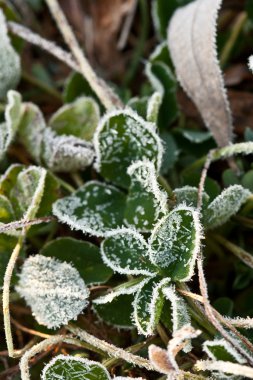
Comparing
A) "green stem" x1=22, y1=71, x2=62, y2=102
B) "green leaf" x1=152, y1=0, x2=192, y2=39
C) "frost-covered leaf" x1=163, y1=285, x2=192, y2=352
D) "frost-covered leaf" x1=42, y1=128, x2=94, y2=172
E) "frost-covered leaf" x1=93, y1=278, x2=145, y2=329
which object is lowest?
"frost-covered leaf" x1=163, y1=285, x2=192, y2=352

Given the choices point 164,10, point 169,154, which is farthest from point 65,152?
point 164,10

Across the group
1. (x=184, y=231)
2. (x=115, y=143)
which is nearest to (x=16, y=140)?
(x=115, y=143)

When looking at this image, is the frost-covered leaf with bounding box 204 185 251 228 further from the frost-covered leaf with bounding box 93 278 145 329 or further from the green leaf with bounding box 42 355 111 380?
the green leaf with bounding box 42 355 111 380

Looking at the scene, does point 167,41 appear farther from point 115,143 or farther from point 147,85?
point 115,143

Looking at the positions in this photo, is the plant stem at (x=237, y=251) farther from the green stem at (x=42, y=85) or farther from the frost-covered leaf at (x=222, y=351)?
the green stem at (x=42, y=85)

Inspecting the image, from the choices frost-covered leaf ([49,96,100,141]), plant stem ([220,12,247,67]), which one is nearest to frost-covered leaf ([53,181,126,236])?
frost-covered leaf ([49,96,100,141])
